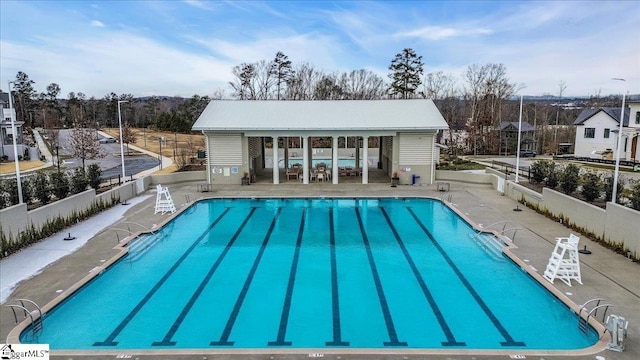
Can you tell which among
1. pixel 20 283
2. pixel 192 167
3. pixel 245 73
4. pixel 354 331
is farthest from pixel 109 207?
pixel 245 73

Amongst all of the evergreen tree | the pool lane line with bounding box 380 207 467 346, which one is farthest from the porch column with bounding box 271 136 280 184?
the evergreen tree

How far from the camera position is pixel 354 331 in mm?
8000

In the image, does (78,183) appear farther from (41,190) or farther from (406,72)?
(406,72)

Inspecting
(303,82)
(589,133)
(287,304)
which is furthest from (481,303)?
(303,82)

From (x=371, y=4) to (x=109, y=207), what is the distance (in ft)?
69.7

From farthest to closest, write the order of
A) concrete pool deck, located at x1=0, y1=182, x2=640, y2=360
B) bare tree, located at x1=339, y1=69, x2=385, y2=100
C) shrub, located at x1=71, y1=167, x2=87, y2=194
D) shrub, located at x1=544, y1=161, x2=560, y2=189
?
bare tree, located at x1=339, y1=69, x2=385, y2=100 → shrub, located at x1=544, y1=161, x2=560, y2=189 → shrub, located at x1=71, y1=167, x2=87, y2=194 → concrete pool deck, located at x1=0, y1=182, x2=640, y2=360

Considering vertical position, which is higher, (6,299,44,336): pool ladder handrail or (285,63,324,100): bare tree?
(285,63,324,100): bare tree

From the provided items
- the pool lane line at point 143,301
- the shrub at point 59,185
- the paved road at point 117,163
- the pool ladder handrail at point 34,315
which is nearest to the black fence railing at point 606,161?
the pool lane line at point 143,301

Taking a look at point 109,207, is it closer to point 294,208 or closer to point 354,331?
point 294,208

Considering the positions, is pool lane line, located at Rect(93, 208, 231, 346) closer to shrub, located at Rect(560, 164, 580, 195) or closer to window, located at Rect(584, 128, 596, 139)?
shrub, located at Rect(560, 164, 580, 195)

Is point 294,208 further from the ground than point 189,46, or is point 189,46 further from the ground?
point 189,46

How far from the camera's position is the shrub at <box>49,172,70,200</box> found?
1561cm

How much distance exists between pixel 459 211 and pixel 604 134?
86.0 ft

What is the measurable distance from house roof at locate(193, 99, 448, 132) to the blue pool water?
→ 814cm
